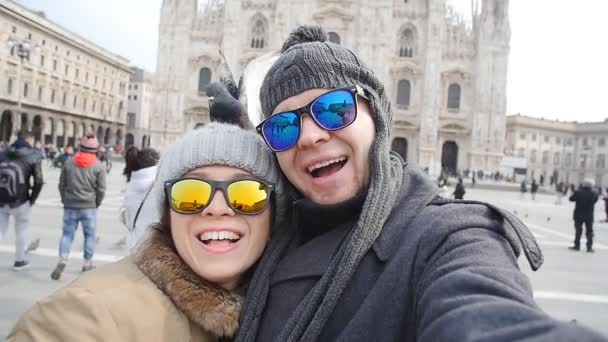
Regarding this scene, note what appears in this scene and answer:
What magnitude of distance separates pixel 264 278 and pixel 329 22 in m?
31.5

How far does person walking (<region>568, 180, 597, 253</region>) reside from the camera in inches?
318

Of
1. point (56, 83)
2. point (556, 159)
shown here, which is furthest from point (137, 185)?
point (556, 159)

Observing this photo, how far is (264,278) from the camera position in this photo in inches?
48.8

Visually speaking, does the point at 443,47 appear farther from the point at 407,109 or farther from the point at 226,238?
the point at 226,238

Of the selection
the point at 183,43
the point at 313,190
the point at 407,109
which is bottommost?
the point at 313,190

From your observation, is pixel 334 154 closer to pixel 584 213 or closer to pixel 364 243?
pixel 364 243

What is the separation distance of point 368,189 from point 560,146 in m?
62.7

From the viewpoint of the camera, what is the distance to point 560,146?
180 feet

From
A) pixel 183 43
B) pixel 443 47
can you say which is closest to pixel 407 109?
pixel 443 47

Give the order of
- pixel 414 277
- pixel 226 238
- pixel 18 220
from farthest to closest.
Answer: pixel 18 220 < pixel 226 238 < pixel 414 277

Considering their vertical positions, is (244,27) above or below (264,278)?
above

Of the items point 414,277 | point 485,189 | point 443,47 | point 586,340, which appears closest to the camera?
point 586,340

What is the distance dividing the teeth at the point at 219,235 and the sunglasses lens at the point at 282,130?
304mm

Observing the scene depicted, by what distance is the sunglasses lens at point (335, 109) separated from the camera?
1.24 metres
